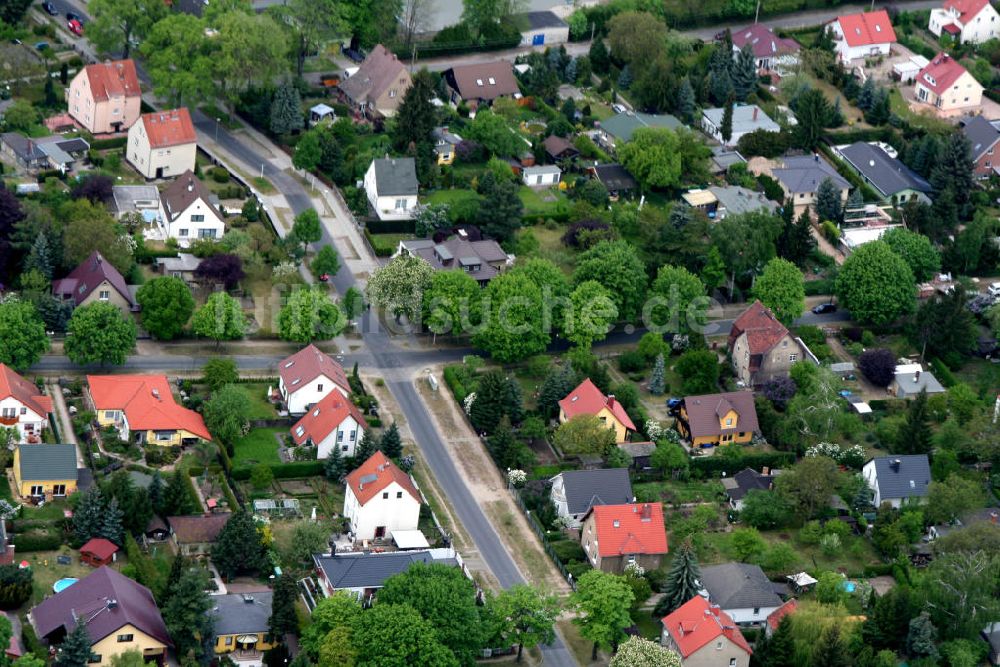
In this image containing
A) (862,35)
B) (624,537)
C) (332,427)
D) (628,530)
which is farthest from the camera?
(862,35)

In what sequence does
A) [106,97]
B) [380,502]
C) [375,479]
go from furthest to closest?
[106,97] < [375,479] < [380,502]

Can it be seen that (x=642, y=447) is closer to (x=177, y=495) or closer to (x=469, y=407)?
(x=469, y=407)

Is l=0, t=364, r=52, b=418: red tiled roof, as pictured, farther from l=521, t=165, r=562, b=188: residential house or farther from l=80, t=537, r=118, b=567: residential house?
l=521, t=165, r=562, b=188: residential house

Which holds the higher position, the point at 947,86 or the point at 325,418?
the point at 325,418

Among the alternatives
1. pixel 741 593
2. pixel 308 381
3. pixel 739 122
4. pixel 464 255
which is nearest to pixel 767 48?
pixel 739 122

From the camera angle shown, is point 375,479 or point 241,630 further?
point 375,479

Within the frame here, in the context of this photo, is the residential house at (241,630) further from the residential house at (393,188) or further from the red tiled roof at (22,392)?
the residential house at (393,188)

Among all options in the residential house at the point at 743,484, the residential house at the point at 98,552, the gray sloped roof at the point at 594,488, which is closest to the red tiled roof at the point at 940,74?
the residential house at the point at 743,484

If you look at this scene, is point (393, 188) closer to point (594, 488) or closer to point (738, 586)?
point (594, 488)
